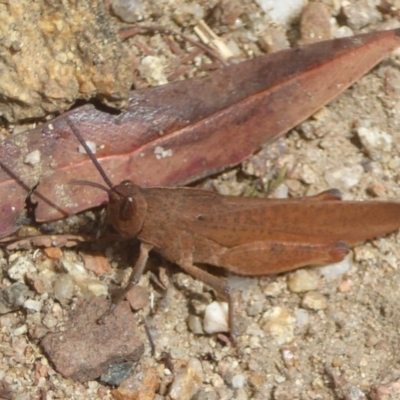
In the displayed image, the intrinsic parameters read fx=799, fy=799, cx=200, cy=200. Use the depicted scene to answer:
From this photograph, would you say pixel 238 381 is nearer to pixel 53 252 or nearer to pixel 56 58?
pixel 53 252

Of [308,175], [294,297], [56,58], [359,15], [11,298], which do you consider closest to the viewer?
[56,58]

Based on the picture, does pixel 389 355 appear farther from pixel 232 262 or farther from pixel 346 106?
pixel 346 106

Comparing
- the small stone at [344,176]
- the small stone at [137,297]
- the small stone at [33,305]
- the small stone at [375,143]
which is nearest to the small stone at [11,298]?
the small stone at [33,305]

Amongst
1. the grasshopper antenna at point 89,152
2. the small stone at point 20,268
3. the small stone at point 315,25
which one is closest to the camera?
the grasshopper antenna at point 89,152

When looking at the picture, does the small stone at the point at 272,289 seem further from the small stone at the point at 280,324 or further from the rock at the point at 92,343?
the rock at the point at 92,343

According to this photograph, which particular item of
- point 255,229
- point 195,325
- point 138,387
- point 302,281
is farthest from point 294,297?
point 138,387

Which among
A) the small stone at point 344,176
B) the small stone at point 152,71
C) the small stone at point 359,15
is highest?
the small stone at point 359,15

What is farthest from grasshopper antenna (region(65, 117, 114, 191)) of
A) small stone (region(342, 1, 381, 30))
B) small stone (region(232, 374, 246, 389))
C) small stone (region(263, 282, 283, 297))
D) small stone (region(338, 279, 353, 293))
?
small stone (region(342, 1, 381, 30))
